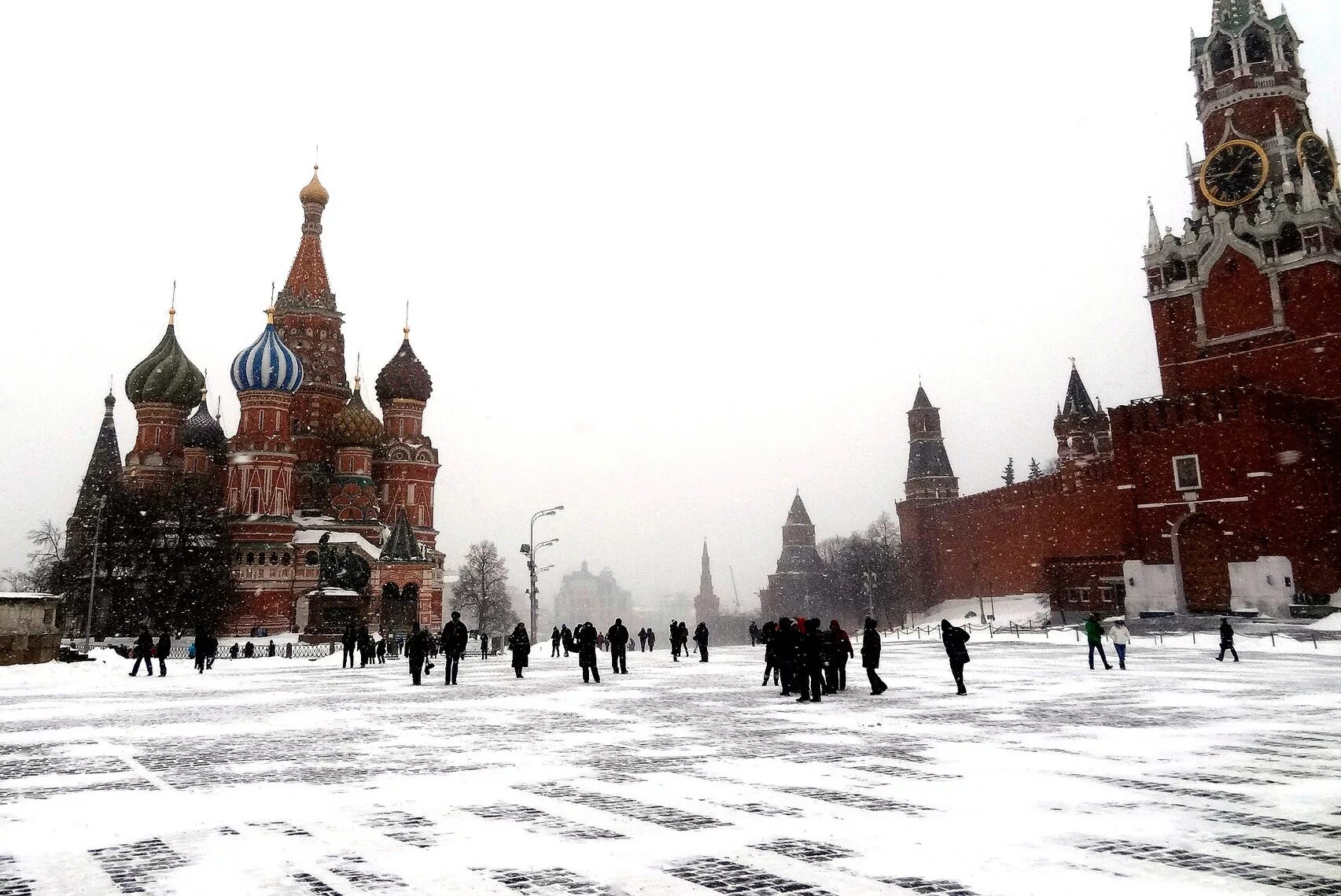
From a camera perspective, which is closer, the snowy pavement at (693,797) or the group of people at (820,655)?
the snowy pavement at (693,797)

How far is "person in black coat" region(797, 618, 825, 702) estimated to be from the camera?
1377 cm

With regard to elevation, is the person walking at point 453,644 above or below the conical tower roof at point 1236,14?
below

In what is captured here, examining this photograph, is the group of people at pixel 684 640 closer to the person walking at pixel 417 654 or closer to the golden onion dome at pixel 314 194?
the person walking at pixel 417 654

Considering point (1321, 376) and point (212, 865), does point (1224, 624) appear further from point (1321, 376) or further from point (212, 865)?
point (1321, 376)

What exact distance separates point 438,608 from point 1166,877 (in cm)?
5784

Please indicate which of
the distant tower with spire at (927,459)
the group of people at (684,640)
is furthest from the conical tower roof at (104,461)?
the distant tower with spire at (927,459)

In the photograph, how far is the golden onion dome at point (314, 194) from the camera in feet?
222

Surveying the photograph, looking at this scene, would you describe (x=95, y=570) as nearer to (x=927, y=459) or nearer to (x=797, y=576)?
(x=927, y=459)

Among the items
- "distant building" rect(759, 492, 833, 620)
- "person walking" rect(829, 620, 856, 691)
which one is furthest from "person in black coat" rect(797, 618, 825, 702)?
"distant building" rect(759, 492, 833, 620)

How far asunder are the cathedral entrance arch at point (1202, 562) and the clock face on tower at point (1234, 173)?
21089mm

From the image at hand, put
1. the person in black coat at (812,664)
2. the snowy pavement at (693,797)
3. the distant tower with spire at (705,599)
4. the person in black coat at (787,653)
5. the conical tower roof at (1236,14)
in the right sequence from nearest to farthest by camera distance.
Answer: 1. the snowy pavement at (693,797)
2. the person in black coat at (812,664)
3. the person in black coat at (787,653)
4. the conical tower roof at (1236,14)
5. the distant tower with spire at (705,599)

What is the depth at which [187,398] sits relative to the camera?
60.5 metres

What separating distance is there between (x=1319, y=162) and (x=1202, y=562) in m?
26.4

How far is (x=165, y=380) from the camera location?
2359 inches
